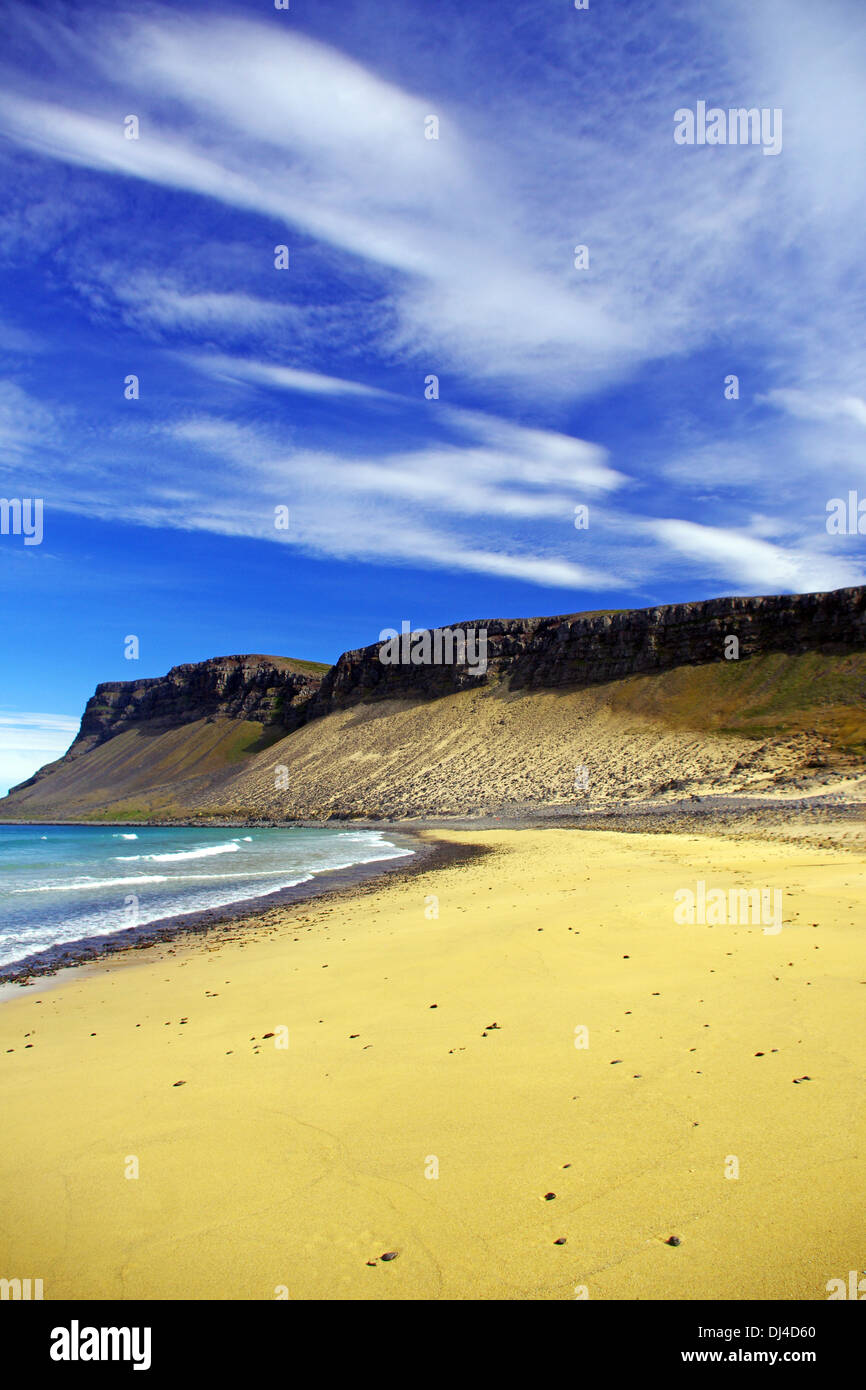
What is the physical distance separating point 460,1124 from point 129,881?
24792 mm

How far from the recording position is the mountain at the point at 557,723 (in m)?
61.4

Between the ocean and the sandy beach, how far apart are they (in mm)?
7501

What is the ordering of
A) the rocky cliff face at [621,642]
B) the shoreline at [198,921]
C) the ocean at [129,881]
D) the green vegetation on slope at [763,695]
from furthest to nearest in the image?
the rocky cliff face at [621,642]
the green vegetation on slope at [763,695]
the ocean at [129,881]
the shoreline at [198,921]

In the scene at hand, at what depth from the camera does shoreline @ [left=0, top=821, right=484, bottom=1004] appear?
12312 mm

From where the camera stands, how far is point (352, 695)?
117 metres

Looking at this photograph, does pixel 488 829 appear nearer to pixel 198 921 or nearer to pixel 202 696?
pixel 198 921

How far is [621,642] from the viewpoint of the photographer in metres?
90.2

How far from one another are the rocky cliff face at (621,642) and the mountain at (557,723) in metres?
0.19

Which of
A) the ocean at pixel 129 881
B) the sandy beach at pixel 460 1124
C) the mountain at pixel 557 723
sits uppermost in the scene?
the mountain at pixel 557 723

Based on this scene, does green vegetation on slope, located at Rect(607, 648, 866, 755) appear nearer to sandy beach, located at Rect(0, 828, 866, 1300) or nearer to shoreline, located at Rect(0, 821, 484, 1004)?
shoreline, located at Rect(0, 821, 484, 1004)

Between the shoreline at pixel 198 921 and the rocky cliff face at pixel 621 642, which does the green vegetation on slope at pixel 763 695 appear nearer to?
the rocky cliff face at pixel 621 642

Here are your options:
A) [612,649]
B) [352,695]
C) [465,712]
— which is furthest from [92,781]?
[612,649]

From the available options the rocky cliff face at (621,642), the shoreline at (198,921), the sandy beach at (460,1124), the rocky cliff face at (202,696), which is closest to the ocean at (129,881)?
the shoreline at (198,921)

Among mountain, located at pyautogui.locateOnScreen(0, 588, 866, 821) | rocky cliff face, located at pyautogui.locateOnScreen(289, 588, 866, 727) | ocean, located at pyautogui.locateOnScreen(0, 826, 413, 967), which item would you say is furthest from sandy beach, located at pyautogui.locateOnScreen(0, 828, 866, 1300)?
rocky cliff face, located at pyautogui.locateOnScreen(289, 588, 866, 727)
